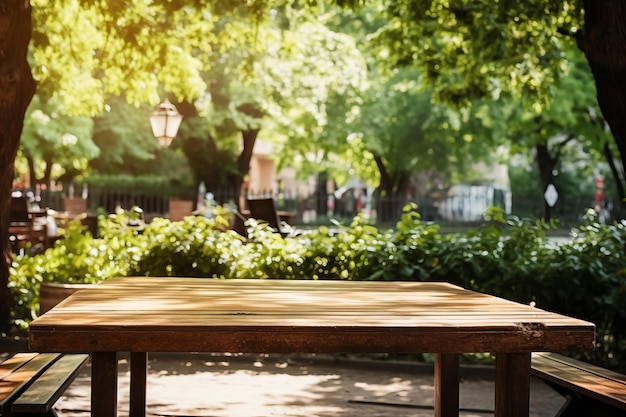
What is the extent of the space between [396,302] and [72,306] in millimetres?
1418

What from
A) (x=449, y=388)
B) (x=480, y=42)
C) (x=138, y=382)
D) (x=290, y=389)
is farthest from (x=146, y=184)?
(x=449, y=388)

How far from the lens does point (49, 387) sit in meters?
4.55

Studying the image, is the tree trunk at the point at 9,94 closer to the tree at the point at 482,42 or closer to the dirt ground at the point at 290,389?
the dirt ground at the point at 290,389

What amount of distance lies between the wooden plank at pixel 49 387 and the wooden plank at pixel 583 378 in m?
2.38

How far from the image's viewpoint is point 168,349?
3.54 m

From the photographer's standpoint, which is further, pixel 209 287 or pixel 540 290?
pixel 540 290

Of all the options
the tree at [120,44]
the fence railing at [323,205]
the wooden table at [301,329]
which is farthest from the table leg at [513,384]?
the fence railing at [323,205]

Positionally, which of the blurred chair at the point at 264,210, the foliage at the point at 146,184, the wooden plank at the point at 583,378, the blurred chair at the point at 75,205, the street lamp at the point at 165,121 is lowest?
the wooden plank at the point at 583,378

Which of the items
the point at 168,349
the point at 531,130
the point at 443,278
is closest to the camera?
the point at 168,349

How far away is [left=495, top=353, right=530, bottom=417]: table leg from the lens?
393 centimetres

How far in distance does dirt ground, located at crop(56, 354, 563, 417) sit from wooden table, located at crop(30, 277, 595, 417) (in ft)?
9.73

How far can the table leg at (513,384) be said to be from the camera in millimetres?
3930

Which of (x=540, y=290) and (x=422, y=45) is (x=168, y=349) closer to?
(x=540, y=290)

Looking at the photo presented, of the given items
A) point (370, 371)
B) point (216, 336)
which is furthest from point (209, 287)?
point (370, 371)
